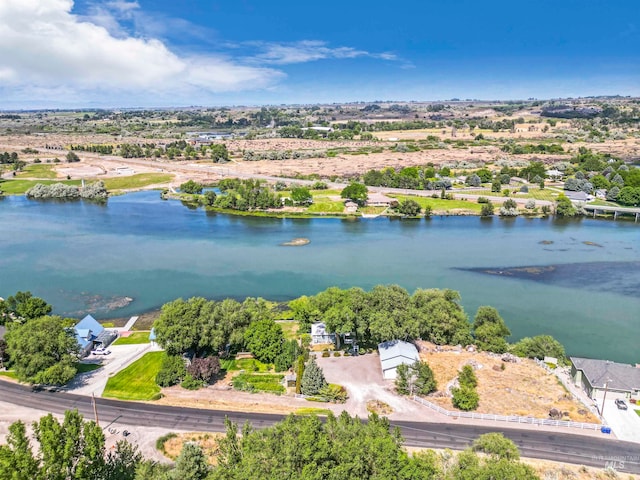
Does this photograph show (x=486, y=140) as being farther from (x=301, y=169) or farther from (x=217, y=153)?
(x=217, y=153)

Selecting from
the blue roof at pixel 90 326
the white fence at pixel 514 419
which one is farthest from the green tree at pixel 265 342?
the blue roof at pixel 90 326

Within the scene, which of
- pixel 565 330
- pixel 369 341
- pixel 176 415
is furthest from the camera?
pixel 565 330

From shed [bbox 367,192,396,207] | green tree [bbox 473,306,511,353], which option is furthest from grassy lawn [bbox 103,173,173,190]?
green tree [bbox 473,306,511,353]

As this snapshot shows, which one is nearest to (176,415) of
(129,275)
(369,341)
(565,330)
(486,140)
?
(369,341)

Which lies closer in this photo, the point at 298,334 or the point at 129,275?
the point at 298,334

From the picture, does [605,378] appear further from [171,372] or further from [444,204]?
[444,204]

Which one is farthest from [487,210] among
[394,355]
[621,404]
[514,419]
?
[514,419]
